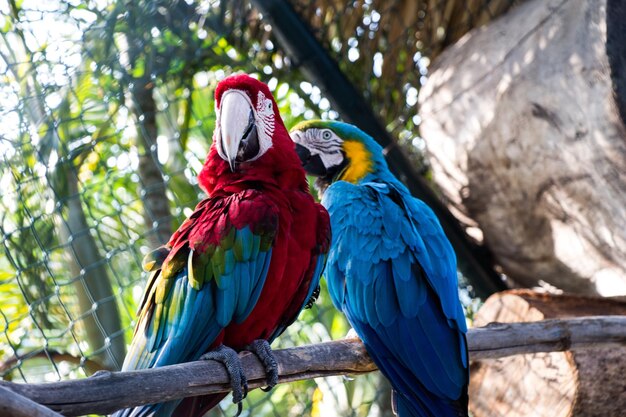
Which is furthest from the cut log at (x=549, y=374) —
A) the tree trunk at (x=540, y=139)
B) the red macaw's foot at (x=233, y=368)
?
the red macaw's foot at (x=233, y=368)

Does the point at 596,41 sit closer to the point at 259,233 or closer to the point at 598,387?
the point at 598,387

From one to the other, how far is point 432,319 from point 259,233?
0.31 m

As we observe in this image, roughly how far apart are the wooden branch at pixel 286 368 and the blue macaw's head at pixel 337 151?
1.25 ft

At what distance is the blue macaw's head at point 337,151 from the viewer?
141 cm

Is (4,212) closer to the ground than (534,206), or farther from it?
farther from it

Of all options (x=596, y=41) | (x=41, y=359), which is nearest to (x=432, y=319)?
(x=596, y=41)

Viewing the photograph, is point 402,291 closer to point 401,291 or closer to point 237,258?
point 401,291

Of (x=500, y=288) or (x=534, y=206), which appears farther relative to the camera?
(x=500, y=288)

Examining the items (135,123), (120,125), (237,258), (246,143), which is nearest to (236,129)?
(246,143)

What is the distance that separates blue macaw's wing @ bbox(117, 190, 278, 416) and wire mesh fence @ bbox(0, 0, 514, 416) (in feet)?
0.87

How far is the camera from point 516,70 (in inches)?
60.1

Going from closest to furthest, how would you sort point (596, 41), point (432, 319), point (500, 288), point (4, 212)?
point (432, 319)
point (4, 212)
point (596, 41)
point (500, 288)

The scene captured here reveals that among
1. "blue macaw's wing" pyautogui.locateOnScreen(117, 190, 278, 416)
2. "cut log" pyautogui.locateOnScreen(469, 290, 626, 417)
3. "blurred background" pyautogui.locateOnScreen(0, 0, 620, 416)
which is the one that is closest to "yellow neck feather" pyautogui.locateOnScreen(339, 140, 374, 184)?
"blurred background" pyautogui.locateOnScreen(0, 0, 620, 416)

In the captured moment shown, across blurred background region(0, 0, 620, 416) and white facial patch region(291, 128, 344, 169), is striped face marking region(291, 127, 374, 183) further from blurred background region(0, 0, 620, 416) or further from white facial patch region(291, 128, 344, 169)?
blurred background region(0, 0, 620, 416)
